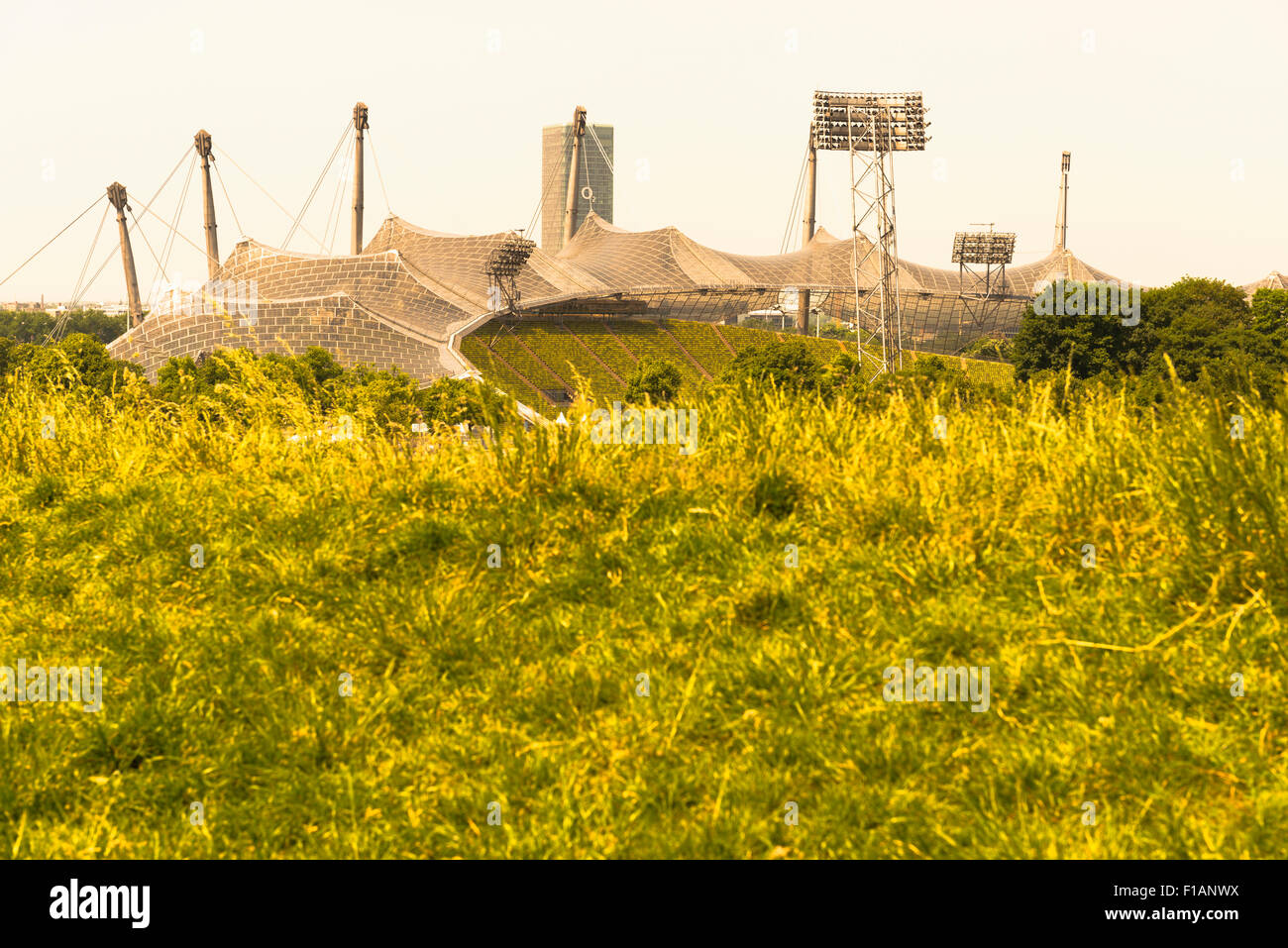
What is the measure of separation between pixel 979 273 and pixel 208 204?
88452 millimetres

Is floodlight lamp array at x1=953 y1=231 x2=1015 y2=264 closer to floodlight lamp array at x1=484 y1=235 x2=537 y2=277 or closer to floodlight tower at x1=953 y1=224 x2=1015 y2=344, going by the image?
floodlight tower at x1=953 y1=224 x2=1015 y2=344

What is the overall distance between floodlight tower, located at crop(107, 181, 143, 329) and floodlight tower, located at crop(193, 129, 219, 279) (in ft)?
25.8

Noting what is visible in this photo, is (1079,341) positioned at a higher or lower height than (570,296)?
lower

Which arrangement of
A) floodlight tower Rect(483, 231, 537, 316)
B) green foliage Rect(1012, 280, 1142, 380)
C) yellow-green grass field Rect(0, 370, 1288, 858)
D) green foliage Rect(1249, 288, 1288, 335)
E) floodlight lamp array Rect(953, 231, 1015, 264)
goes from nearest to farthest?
yellow-green grass field Rect(0, 370, 1288, 858) → green foliage Rect(1249, 288, 1288, 335) → green foliage Rect(1012, 280, 1142, 380) → floodlight tower Rect(483, 231, 537, 316) → floodlight lamp array Rect(953, 231, 1015, 264)

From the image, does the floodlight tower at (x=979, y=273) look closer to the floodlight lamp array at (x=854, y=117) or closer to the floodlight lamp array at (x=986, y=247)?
the floodlight lamp array at (x=986, y=247)

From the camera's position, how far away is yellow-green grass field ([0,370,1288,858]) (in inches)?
112

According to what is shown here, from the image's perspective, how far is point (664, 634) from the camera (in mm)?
3686

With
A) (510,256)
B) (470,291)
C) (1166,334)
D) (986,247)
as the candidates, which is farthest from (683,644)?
(986,247)

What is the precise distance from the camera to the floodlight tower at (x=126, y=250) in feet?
327

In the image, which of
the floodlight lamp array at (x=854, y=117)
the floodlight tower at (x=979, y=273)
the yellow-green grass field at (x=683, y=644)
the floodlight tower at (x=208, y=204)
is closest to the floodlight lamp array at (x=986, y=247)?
the floodlight tower at (x=979, y=273)

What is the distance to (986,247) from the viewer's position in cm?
10662

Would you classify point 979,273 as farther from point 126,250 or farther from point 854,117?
point 126,250

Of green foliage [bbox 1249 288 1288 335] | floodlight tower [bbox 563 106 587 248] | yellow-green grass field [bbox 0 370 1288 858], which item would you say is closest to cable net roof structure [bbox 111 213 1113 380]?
floodlight tower [bbox 563 106 587 248]

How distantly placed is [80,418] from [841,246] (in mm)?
126597
